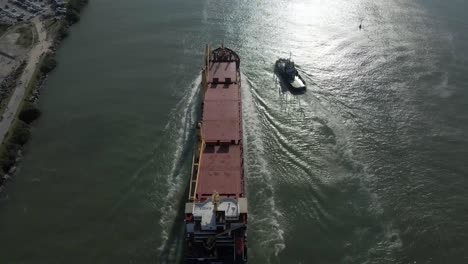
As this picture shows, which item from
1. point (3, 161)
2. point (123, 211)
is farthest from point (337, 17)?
point (3, 161)

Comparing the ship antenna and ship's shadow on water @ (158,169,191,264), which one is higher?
the ship antenna

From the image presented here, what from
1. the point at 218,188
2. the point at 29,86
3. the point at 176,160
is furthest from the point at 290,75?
the point at 29,86

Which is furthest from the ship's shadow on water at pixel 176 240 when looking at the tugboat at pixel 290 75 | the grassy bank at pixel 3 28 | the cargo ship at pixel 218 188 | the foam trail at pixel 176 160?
the grassy bank at pixel 3 28

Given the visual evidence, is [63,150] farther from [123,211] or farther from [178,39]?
[178,39]

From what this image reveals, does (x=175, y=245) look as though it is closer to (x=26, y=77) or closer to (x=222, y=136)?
(x=222, y=136)

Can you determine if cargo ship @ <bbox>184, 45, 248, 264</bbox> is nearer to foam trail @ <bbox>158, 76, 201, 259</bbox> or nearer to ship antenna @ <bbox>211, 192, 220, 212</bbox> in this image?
ship antenna @ <bbox>211, 192, 220, 212</bbox>

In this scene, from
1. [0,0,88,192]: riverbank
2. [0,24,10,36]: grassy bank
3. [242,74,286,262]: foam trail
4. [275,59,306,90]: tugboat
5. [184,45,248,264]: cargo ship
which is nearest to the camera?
[184,45,248,264]: cargo ship

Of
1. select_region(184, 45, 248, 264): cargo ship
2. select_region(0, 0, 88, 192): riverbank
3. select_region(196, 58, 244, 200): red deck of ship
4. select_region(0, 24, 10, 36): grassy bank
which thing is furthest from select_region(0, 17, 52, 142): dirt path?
select_region(196, 58, 244, 200): red deck of ship
